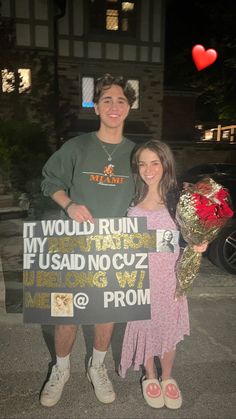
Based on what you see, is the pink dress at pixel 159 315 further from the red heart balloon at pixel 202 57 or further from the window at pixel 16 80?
the window at pixel 16 80

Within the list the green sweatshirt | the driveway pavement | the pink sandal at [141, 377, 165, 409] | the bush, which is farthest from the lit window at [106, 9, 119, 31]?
the pink sandal at [141, 377, 165, 409]

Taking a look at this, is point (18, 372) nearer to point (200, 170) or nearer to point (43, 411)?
point (43, 411)

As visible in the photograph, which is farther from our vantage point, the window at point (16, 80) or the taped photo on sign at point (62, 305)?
the window at point (16, 80)

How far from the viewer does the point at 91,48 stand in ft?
42.2

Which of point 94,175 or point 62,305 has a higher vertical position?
point 94,175

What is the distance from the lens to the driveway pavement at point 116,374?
242 centimetres

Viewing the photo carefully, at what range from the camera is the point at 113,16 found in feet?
43.6

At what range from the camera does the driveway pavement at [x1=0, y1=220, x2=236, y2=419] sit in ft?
7.93

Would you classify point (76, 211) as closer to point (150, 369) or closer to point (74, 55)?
point (150, 369)

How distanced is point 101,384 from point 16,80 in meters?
11.6

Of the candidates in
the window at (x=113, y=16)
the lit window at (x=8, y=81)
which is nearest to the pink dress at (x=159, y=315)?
the lit window at (x=8, y=81)

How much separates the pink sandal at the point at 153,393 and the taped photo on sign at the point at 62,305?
2.35ft

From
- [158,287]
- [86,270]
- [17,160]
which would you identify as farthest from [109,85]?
[17,160]

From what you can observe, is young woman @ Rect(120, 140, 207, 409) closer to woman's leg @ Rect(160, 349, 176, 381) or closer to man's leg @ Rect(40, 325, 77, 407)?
woman's leg @ Rect(160, 349, 176, 381)
